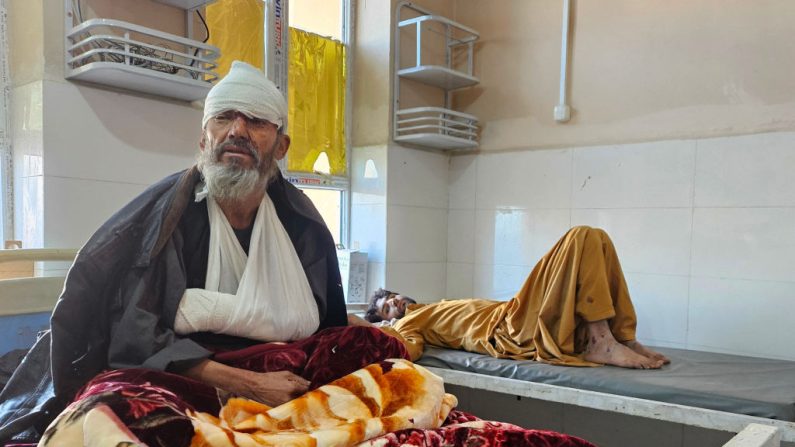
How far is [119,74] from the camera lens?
2266 mm

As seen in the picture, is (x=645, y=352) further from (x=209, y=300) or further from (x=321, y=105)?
(x=321, y=105)

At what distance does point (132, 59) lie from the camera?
2.33 meters

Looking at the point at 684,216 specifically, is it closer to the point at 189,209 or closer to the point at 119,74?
the point at 189,209

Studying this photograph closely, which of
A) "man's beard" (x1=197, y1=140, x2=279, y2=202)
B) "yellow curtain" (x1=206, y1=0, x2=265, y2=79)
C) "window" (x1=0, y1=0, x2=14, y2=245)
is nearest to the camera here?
"man's beard" (x1=197, y1=140, x2=279, y2=202)

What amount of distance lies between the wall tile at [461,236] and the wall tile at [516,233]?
4 cm

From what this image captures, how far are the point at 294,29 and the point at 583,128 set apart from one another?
1853mm

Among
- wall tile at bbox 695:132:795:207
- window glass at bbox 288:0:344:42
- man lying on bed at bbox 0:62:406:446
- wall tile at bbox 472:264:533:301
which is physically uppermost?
window glass at bbox 288:0:344:42

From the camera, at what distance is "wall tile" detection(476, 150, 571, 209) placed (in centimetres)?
347

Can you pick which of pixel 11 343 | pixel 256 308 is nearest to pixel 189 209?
pixel 256 308

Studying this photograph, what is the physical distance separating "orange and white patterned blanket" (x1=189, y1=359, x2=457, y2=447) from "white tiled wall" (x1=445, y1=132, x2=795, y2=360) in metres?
2.23

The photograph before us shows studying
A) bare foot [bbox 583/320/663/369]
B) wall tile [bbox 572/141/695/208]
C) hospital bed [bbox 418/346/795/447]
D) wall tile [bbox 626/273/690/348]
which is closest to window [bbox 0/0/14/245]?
hospital bed [bbox 418/346/795/447]

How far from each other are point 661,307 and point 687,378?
1152 mm

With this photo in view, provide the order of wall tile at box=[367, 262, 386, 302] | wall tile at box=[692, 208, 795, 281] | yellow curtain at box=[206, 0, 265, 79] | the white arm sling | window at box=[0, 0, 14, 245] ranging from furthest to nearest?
wall tile at box=[367, 262, 386, 302] < yellow curtain at box=[206, 0, 265, 79] < wall tile at box=[692, 208, 795, 281] < window at box=[0, 0, 14, 245] < the white arm sling

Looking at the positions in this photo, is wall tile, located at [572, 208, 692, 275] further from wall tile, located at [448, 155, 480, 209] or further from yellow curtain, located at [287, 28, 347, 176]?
yellow curtain, located at [287, 28, 347, 176]
